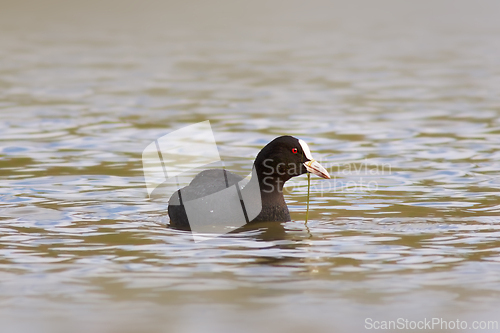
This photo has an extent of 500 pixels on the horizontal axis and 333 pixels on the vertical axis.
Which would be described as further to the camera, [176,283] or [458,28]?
[458,28]

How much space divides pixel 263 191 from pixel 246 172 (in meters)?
2.58

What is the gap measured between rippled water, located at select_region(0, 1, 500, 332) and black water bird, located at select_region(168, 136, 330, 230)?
0.25 meters

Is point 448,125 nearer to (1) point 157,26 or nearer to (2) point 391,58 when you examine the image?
(2) point 391,58

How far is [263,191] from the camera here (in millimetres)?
8758

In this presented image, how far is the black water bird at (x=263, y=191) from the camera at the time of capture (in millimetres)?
8641

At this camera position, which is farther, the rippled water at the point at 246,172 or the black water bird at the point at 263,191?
the black water bird at the point at 263,191

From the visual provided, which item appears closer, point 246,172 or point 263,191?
point 263,191

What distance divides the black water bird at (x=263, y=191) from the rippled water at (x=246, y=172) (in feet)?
0.84

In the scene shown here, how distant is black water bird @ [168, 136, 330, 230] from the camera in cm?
864

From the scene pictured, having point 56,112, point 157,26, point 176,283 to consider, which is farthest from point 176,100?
point 157,26

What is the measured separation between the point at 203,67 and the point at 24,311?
16454 millimetres

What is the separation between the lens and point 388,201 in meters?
9.76

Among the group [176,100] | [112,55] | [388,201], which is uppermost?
[112,55]

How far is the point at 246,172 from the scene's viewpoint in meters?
11.3
